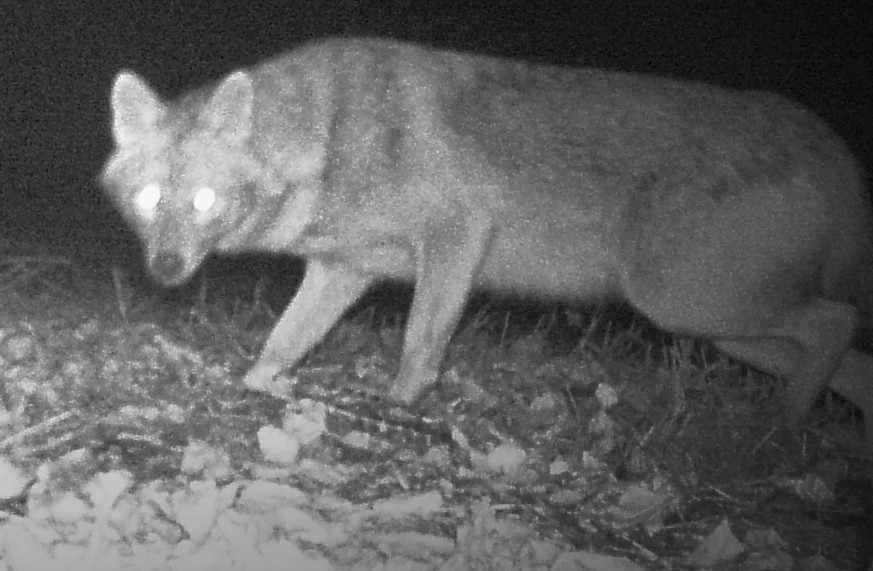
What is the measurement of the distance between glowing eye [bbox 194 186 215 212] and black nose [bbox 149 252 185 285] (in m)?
0.12

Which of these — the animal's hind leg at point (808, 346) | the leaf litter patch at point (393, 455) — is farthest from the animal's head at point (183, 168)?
the animal's hind leg at point (808, 346)

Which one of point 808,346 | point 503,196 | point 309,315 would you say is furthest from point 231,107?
point 808,346

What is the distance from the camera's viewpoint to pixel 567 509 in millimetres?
2406

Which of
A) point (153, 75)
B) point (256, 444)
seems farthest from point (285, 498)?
→ point (153, 75)

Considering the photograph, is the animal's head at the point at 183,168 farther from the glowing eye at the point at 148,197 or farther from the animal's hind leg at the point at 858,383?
the animal's hind leg at the point at 858,383

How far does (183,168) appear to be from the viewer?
8.00 ft

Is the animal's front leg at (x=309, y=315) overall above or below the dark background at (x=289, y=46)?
below

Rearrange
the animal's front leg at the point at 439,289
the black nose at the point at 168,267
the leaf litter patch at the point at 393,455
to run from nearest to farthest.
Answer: the leaf litter patch at the point at 393,455 < the black nose at the point at 168,267 < the animal's front leg at the point at 439,289

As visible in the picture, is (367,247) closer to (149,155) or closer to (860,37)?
(149,155)

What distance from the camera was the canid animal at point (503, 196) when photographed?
98.0 inches

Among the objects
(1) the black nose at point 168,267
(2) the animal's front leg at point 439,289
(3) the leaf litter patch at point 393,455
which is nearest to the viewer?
(3) the leaf litter patch at point 393,455

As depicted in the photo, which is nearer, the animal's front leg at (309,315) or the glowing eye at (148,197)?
the glowing eye at (148,197)

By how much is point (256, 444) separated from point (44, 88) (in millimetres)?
958

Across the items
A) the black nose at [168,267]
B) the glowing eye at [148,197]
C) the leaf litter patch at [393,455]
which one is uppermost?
the glowing eye at [148,197]
